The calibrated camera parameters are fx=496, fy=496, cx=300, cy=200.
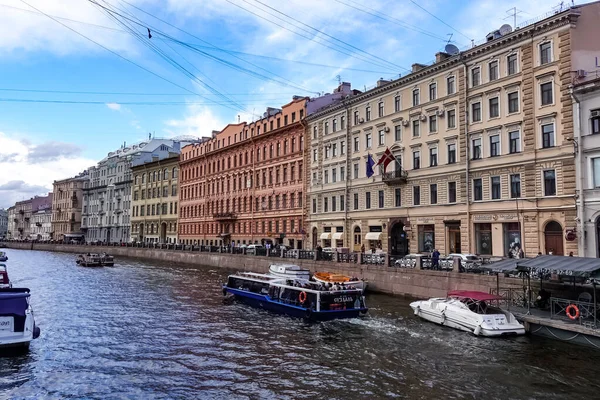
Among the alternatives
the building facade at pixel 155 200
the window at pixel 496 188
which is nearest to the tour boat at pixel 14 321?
the window at pixel 496 188

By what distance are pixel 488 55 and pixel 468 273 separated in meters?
16.8

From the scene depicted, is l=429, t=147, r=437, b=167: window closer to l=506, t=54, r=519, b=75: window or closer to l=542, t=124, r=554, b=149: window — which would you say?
l=506, t=54, r=519, b=75: window

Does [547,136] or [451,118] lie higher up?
[451,118]

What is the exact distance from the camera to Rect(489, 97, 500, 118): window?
34.2 m

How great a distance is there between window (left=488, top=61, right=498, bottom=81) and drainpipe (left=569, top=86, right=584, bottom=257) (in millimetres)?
6045

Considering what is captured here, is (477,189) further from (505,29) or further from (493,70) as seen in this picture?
(505,29)

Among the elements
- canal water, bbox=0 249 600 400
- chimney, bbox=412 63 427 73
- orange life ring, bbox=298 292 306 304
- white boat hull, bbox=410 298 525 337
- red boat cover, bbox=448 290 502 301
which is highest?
chimney, bbox=412 63 427 73

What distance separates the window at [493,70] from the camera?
34316 mm

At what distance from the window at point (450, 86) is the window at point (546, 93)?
721cm

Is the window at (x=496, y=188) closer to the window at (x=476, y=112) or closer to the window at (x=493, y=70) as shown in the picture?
the window at (x=476, y=112)

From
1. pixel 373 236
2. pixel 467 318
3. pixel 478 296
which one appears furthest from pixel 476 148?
pixel 467 318

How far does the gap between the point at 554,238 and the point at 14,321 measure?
2850 cm

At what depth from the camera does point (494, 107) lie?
3447 centimetres

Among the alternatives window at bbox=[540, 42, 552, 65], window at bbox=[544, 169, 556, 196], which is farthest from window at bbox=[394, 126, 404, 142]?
window at bbox=[544, 169, 556, 196]
